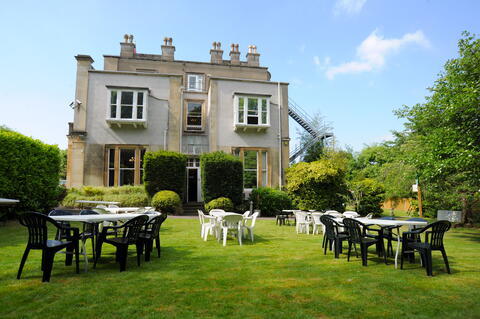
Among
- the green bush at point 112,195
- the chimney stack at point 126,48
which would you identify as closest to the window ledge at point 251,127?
the green bush at point 112,195

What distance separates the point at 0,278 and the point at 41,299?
4.74ft

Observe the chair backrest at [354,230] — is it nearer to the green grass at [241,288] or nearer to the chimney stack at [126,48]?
the green grass at [241,288]

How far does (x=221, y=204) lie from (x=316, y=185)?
505 centimetres

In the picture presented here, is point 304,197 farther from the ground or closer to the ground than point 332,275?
farther from the ground

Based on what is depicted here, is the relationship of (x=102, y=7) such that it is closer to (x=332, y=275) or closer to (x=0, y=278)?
(x=0, y=278)

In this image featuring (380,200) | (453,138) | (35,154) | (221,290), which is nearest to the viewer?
(221,290)

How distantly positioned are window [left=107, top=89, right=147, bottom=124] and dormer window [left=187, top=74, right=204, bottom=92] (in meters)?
7.52

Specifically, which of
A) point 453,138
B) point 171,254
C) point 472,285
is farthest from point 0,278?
point 453,138

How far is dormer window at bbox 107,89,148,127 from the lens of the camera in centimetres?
1930

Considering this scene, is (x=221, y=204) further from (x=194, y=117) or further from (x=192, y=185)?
(x=194, y=117)

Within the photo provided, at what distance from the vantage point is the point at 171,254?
6.66 m

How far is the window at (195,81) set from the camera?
26.7 metres

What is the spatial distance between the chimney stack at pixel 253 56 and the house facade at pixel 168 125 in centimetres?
745

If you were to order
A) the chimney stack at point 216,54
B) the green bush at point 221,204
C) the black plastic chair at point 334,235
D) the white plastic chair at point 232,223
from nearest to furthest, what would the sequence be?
the black plastic chair at point 334,235 → the white plastic chair at point 232,223 → the green bush at point 221,204 → the chimney stack at point 216,54
